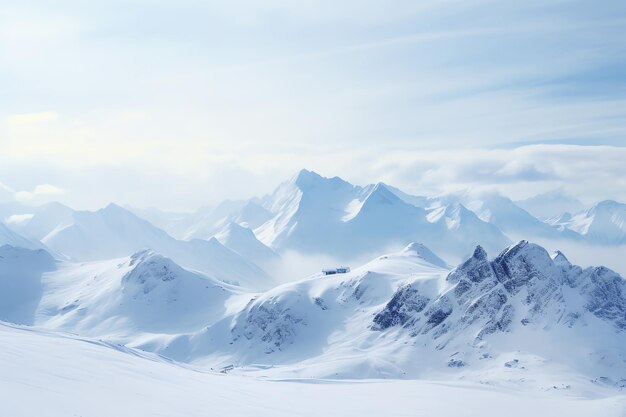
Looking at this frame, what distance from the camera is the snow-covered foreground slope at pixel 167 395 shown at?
4362cm

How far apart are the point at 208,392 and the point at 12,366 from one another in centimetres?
1862

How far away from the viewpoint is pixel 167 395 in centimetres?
5434

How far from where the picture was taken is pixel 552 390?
158 meters

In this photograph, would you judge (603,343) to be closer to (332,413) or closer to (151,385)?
(332,413)

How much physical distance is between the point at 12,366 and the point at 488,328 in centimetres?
16389

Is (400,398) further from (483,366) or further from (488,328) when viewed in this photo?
(488,328)

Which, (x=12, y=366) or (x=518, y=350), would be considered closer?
(x=12, y=366)

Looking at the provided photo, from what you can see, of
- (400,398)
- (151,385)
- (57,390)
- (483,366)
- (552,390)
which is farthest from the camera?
(483,366)

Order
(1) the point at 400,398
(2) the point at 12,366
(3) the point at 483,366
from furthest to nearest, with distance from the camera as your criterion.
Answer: (3) the point at 483,366 → (1) the point at 400,398 → (2) the point at 12,366

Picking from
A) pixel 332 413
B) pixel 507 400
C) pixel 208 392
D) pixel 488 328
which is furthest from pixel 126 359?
pixel 488 328

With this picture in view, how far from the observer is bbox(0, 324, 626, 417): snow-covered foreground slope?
43.6m

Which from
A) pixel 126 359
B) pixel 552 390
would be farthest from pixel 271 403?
pixel 552 390

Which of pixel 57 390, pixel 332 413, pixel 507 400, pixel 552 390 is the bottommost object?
pixel 552 390

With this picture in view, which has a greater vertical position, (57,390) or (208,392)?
(57,390)
